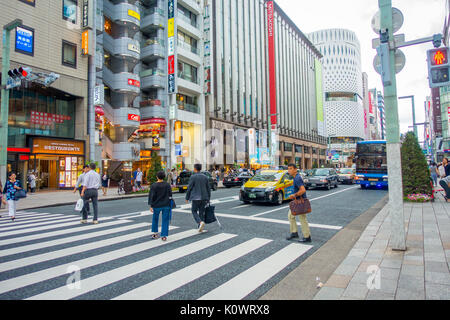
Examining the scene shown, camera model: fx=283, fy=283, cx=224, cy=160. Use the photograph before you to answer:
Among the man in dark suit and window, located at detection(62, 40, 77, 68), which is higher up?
window, located at detection(62, 40, 77, 68)

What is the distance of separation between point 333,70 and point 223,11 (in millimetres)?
93463

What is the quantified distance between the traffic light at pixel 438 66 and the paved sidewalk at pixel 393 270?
10.7 feet

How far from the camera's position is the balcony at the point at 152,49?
3212 centimetres

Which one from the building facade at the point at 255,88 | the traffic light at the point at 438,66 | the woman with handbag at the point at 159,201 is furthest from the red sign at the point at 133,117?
Answer: the traffic light at the point at 438,66

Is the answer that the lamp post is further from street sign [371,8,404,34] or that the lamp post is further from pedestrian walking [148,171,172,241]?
street sign [371,8,404,34]

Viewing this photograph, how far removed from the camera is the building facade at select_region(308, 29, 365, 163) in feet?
407

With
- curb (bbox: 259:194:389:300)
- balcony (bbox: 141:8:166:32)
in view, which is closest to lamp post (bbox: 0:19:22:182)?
curb (bbox: 259:194:389:300)

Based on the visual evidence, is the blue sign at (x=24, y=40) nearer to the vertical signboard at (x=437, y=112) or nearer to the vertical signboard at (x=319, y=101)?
the vertical signboard at (x=437, y=112)

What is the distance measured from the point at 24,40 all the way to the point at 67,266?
23.3 meters

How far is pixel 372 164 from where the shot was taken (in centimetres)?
2102

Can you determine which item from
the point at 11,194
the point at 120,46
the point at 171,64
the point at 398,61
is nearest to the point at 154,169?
the point at 11,194

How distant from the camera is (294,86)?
73.7m

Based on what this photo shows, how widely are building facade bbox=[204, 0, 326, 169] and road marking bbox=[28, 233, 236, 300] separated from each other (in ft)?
108

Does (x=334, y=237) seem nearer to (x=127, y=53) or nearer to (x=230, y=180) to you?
(x=230, y=180)
